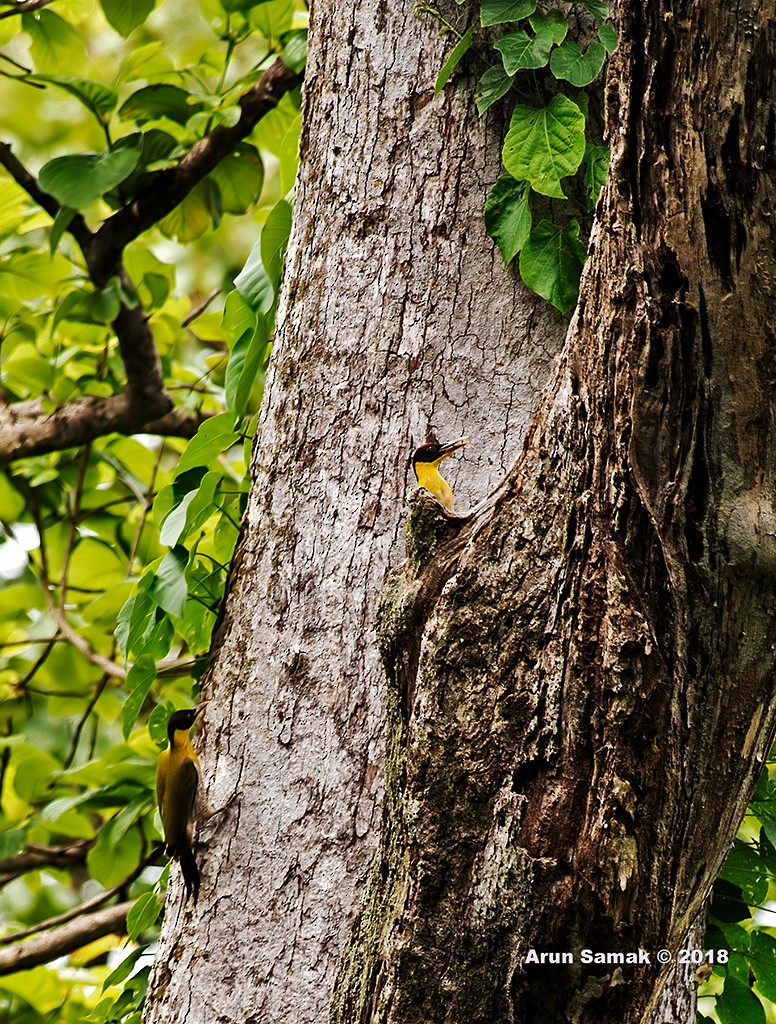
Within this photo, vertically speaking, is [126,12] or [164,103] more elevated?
[126,12]

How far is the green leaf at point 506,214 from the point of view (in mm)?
1477

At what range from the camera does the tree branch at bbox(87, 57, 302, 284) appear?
97.7 inches

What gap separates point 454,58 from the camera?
58.7 inches

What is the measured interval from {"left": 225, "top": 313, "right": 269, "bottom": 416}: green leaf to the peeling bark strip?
804 mm

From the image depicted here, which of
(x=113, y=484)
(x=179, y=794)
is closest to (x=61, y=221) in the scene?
(x=113, y=484)

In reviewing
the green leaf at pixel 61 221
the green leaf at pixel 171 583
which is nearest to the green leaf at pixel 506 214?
the green leaf at pixel 171 583

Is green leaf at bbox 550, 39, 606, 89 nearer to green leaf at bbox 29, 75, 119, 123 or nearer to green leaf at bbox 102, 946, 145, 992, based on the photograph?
green leaf at bbox 29, 75, 119, 123

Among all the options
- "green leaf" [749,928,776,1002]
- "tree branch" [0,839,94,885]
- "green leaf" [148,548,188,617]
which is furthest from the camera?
"tree branch" [0,839,94,885]

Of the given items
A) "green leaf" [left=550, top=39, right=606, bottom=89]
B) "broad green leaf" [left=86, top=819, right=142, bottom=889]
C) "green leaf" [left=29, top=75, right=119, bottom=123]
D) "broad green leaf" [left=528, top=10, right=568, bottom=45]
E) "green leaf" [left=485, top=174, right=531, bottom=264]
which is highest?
"green leaf" [left=29, top=75, right=119, bottom=123]

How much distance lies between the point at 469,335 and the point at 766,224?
58 cm

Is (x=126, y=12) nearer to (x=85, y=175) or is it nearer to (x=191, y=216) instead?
(x=85, y=175)

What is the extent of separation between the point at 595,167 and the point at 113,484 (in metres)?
2.46

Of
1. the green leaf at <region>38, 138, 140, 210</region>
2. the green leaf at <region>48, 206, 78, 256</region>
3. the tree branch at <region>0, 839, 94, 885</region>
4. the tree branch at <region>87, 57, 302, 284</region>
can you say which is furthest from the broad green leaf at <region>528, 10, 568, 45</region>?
the tree branch at <region>0, 839, 94, 885</region>

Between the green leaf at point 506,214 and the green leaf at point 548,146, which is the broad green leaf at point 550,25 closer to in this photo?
the green leaf at point 548,146
